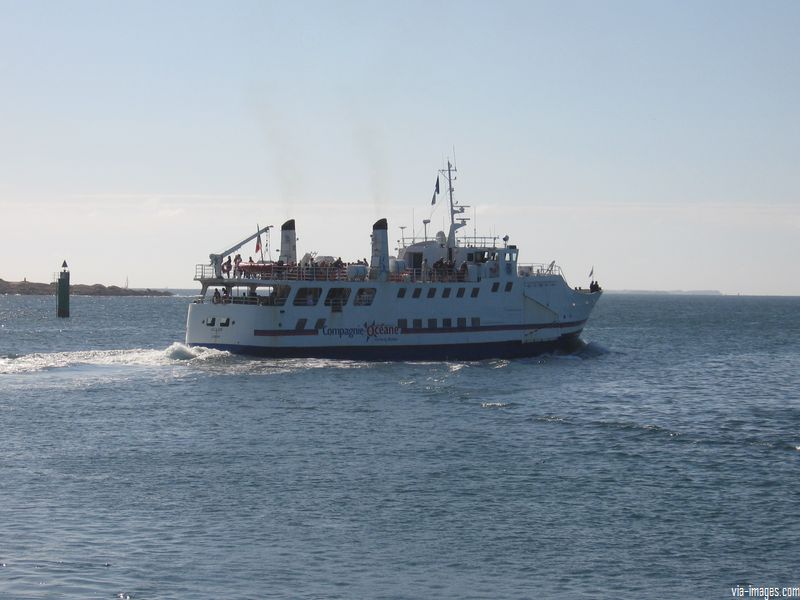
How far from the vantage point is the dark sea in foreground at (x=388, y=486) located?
60.1 ft

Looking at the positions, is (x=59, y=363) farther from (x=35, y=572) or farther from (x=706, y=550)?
(x=706, y=550)

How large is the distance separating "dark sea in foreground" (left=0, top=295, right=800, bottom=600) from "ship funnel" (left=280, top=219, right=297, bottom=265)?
31.9 ft

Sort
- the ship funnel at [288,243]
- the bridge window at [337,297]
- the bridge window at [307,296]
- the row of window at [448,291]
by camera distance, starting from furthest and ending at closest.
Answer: the ship funnel at [288,243] < the row of window at [448,291] < the bridge window at [337,297] < the bridge window at [307,296]

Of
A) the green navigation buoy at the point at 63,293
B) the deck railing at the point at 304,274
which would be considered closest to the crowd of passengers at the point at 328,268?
the deck railing at the point at 304,274

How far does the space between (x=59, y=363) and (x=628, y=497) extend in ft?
121

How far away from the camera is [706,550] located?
65.7ft

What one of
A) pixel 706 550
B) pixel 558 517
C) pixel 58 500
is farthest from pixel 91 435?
pixel 706 550

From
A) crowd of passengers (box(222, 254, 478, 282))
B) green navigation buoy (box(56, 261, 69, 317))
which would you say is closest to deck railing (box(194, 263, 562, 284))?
crowd of passengers (box(222, 254, 478, 282))

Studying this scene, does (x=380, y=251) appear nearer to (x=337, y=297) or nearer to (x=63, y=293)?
(x=337, y=297)

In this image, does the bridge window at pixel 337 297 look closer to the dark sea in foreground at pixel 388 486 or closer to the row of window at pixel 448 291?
the row of window at pixel 448 291

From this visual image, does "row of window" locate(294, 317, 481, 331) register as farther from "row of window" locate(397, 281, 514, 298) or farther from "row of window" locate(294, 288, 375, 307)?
"row of window" locate(294, 288, 375, 307)

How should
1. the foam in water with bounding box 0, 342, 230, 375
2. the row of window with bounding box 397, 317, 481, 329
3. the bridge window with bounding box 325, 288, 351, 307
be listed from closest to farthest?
the foam in water with bounding box 0, 342, 230, 375
the bridge window with bounding box 325, 288, 351, 307
the row of window with bounding box 397, 317, 481, 329

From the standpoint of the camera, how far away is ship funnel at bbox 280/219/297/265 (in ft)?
184

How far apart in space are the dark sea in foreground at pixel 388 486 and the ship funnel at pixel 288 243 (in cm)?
972
